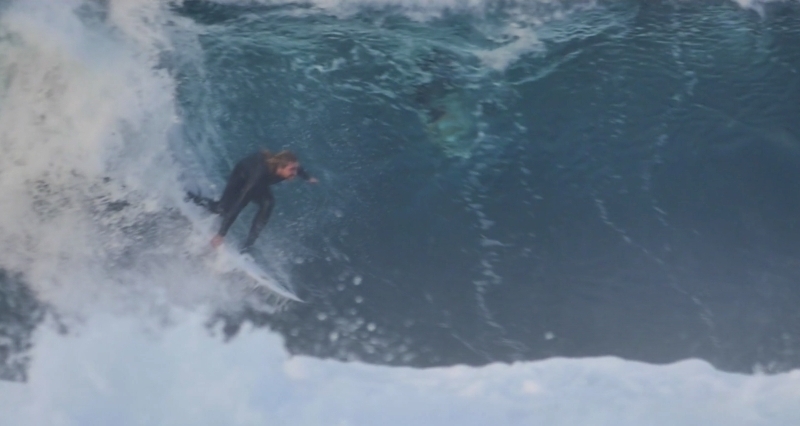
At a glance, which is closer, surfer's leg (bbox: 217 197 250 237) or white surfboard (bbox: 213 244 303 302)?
surfer's leg (bbox: 217 197 250 237)

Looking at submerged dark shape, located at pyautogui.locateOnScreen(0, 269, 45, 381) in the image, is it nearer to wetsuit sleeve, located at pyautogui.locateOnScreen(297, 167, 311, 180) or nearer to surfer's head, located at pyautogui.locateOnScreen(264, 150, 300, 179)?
surfer's head, located at pyautogui.locateOnScreen(264, 150, 300, 179)

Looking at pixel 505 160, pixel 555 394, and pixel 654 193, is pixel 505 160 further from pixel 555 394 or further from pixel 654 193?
pixel 555 394

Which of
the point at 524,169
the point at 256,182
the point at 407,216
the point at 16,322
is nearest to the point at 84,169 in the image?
the point at 16,322

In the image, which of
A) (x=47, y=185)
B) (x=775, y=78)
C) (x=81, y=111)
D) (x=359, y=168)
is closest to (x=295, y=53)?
(x=359, y=168)

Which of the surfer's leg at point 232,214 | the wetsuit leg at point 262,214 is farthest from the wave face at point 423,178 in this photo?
the surfer's leg at point 232,214

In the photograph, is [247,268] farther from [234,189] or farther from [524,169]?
[524,169]

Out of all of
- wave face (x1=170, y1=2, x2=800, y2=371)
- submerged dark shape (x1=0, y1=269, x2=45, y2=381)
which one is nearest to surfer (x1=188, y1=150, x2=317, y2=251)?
wave face (x1=170, y1=2, x2=800, y2=371)
